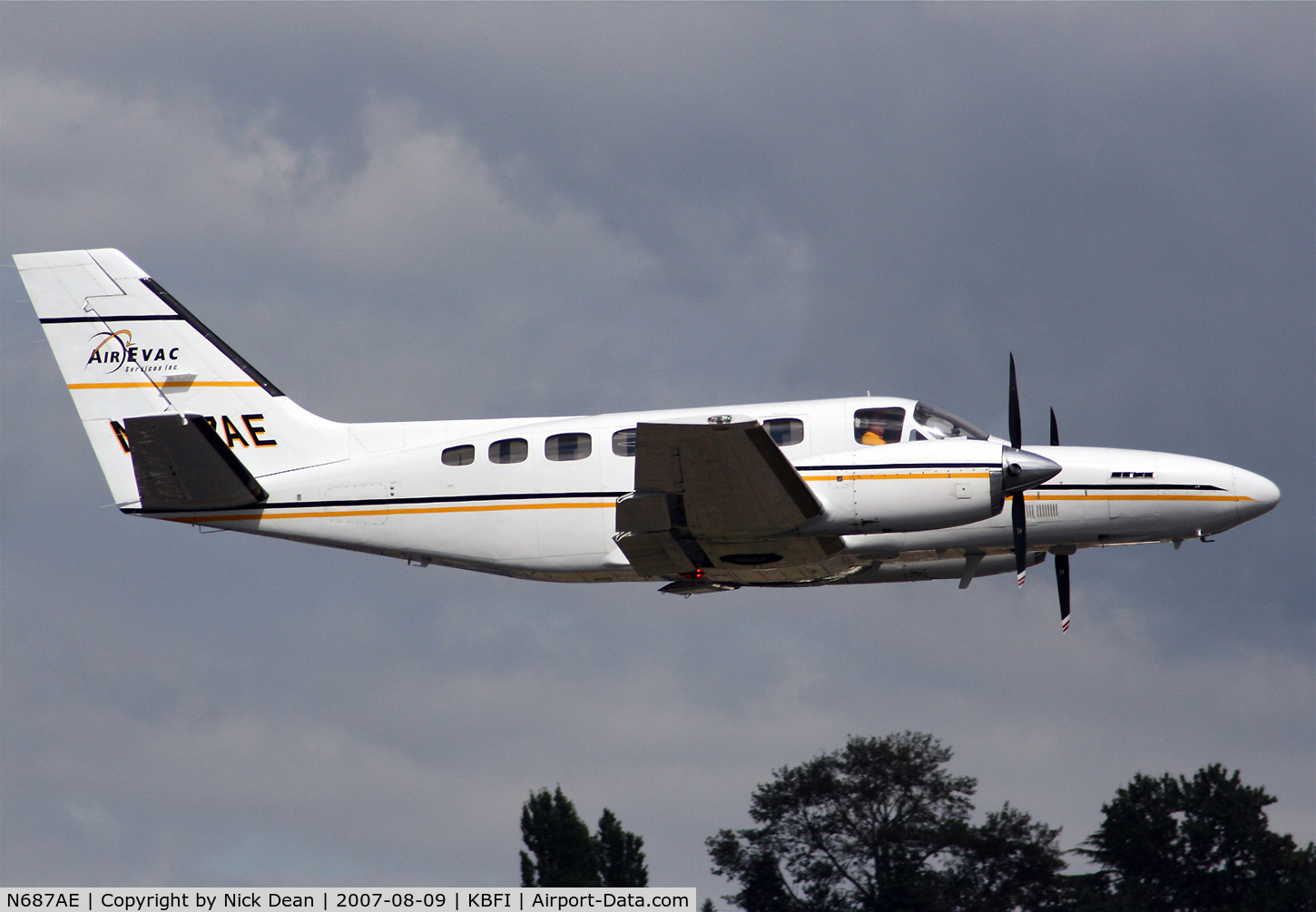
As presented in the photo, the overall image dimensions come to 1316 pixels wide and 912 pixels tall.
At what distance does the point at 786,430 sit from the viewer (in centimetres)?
2194

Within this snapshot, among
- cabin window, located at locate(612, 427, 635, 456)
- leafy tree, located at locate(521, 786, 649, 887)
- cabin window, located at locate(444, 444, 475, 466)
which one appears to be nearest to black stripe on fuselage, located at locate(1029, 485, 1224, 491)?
cabin window, located at locate(612, 427, 635, 456)

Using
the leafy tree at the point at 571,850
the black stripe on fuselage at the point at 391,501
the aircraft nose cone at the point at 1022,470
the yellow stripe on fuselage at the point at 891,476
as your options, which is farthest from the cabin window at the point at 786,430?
the leafy tree at the point at 571,850

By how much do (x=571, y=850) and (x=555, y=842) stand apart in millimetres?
584

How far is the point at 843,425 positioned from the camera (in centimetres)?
2189

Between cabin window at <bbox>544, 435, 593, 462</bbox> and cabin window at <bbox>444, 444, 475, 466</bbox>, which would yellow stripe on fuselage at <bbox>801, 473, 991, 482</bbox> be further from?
cabin window at <bbox>444, 444, 475, 466</bbox>

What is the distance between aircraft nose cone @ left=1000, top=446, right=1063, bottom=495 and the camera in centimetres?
2122

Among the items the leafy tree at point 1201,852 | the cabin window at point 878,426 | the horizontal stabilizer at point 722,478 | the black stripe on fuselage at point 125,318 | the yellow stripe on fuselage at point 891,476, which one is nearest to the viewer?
the horizontal stabilizer at point 722,478

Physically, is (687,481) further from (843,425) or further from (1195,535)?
(1195,535)

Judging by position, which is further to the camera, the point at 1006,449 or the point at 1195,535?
the point at 1195,535

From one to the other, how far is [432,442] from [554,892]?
→ 23.4 ft

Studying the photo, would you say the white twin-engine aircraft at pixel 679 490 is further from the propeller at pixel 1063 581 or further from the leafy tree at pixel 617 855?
the leafy tree at pixel 617 855

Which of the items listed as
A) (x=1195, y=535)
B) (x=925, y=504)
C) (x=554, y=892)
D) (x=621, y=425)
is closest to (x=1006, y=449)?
(x=925, y=504)

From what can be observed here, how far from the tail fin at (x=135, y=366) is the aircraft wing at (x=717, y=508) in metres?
6.67

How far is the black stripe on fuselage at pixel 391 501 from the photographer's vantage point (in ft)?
73.8
